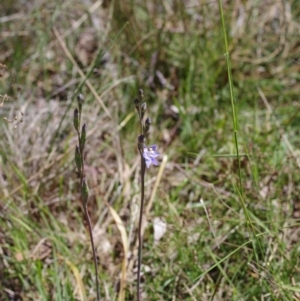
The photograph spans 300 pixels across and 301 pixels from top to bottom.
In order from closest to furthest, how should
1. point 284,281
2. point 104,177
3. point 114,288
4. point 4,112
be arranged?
point 284,281 → point 114,288 → point 104,177 → point 4,112

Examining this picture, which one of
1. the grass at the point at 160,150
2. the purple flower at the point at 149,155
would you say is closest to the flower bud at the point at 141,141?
the purple flower at the point at 149,155

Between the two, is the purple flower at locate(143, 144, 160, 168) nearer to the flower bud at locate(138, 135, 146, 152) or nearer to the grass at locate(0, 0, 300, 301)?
the flower bud at locate(138, 135, 146, 152)

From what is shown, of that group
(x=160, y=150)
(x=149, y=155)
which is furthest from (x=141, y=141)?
(x=160, y=150)

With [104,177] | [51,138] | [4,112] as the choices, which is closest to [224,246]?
[104,177]

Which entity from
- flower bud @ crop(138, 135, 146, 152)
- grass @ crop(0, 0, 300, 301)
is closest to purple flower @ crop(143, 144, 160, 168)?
flower bud @ crop(138, 135, 146, 152)

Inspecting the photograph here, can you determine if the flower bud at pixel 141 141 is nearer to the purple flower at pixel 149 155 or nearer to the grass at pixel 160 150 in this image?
the purple flower at pixel 149 155

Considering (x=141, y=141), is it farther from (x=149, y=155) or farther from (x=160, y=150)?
(x=160, y=150)

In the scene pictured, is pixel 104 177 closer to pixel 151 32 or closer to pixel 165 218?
pixel 165 218

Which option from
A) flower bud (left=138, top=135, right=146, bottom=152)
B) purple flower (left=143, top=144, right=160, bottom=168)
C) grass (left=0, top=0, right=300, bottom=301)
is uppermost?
flower bud (left=138, top=135, right=146, bottom=152)

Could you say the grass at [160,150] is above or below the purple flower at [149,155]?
below
